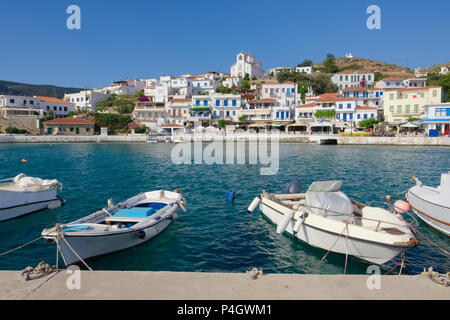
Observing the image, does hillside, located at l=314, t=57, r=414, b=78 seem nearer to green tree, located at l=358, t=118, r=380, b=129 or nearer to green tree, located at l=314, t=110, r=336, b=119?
green tree, located at l=358, t=118, r=380, b=129

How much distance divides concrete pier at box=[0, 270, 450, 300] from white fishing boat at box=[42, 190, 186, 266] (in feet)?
6.17

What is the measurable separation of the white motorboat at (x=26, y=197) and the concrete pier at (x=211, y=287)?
955 centimetres

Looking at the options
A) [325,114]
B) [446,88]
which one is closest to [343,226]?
[325,114]

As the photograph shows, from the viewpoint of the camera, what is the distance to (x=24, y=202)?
14430mm

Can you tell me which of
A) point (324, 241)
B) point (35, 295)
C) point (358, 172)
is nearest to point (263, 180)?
point (358, 172)

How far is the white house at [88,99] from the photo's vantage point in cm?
9181

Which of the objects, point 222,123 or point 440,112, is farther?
point 222,123

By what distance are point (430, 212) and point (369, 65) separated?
14330 centimetres

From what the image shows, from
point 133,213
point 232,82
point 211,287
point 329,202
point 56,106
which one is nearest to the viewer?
point 211,287

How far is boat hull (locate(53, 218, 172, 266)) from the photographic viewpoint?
28.7ft

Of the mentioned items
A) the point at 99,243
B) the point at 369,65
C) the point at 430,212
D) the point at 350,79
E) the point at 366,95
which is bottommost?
the point at 99,243

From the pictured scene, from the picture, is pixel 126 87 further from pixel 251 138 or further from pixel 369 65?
pixel 369 65
